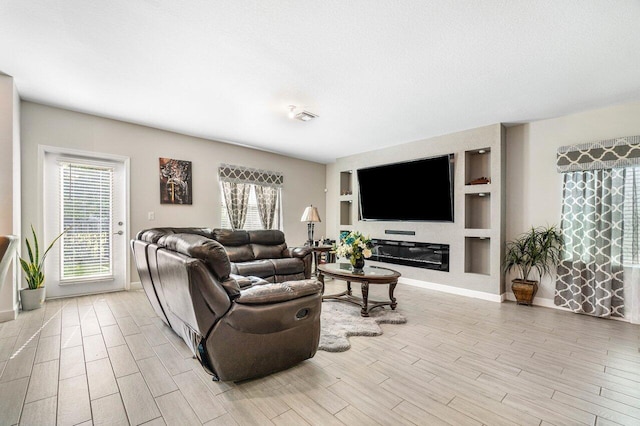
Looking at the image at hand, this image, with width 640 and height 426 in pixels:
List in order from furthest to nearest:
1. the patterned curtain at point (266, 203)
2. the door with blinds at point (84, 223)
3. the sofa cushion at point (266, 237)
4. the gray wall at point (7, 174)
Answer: the patterned curtain at point (266, 203) < the sofa cushion at point (266, 237) < the door with blinds at point (84, 223) < the gray wall at point (7, 174)

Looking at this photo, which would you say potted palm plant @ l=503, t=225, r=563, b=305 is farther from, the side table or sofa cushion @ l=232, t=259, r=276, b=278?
sofa cushion @ l=232, t=259, r=276, b=278

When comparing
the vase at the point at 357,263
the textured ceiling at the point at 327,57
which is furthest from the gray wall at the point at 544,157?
the vase at the point at 357,263

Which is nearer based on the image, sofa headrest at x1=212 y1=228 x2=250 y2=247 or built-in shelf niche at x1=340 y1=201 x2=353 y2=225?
sofa headrest at x1=212 y1=228 x2=250 y2=247

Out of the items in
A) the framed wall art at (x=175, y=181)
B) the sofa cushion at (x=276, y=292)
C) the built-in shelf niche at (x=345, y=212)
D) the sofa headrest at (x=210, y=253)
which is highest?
the framed wall art at (x=175, y=181)

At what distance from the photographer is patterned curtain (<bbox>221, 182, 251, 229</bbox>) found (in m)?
5.61

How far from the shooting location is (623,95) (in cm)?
334

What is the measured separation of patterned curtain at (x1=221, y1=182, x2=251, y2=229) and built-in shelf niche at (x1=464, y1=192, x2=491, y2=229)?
4.13 meters

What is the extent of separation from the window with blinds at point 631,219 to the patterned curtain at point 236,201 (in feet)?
19.1

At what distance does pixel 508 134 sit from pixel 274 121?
12.1ft

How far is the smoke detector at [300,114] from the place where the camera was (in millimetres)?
3799

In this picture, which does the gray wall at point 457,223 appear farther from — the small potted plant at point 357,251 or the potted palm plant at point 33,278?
the potted palm plant at point 33,278

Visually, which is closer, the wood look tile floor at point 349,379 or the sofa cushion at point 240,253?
the wood look tile floor at point 349,379

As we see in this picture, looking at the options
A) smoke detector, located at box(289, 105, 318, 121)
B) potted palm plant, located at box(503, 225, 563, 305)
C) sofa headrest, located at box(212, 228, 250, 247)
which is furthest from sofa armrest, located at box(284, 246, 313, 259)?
potted palm plant, located at box(503, 225, 563, 305)

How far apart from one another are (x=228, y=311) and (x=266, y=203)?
14.6 feet
